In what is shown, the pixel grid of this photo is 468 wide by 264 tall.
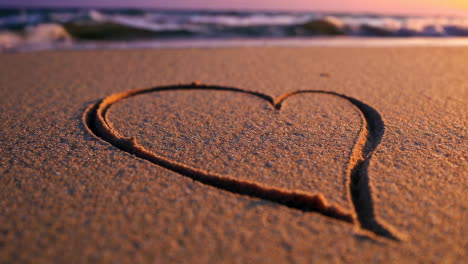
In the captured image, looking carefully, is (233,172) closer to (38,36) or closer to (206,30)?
(206,30)

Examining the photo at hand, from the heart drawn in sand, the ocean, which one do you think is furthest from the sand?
the ocean

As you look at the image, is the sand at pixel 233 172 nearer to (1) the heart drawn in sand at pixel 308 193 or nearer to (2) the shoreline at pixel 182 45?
(1) the heart drawn in sand at pixel 308 193

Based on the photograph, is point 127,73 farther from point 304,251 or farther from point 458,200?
point 458,200

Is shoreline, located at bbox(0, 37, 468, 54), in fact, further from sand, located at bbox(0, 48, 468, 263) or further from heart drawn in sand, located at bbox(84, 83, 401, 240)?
heart drawn in sand, located at bbox(84, 83, 401, 240)

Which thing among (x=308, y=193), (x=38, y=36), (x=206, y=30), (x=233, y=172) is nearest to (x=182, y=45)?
(x=206, y=30)

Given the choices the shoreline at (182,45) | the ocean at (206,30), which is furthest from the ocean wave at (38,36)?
the shoreline at (182,45)

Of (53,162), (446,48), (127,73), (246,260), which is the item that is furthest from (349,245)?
(446,48)

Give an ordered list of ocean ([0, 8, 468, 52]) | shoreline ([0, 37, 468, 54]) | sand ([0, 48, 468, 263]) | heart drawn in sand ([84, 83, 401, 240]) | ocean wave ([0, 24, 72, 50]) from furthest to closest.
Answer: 1. ocean ([0, 8, 468, 52])
2. ocean wave ([0, 24, 72, 50])
3. shoreline ([0, 37, 468, 54])
4. heart drawn in sand ([84, 83, 401, 240])
5. sand ([0, 48, 468, 263])
